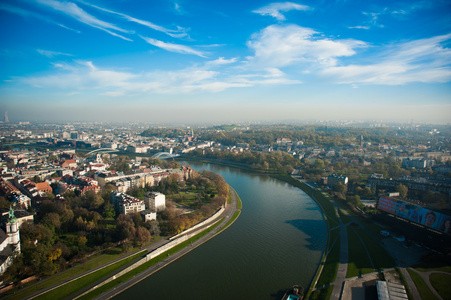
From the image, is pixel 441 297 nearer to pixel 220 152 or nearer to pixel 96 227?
pixel 96 227

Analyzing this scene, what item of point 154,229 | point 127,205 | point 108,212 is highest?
point 127,205

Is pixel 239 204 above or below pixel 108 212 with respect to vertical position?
below

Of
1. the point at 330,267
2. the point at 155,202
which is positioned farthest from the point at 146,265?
the point at 330,267

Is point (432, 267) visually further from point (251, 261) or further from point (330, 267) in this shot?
point (251, 261)

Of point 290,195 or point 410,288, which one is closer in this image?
point 410,288

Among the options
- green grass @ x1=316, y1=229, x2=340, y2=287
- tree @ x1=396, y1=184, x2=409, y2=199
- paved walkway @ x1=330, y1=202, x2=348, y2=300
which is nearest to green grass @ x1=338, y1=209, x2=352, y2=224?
paved walkway @ x1=330, y1=202, x2=348, y2=300

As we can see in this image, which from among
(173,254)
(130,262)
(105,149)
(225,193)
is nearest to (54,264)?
(130,262)
